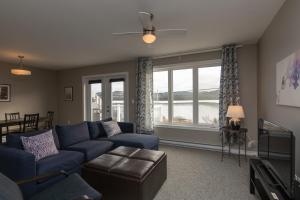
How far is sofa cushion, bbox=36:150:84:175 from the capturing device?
7.79ft

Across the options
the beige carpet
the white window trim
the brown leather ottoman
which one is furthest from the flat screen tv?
the white window trim

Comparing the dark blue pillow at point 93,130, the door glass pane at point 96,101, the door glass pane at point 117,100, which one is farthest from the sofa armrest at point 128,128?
the door glass pane at point 96,101

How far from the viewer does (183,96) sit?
5.04 metres

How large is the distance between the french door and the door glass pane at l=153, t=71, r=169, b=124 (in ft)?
3.50

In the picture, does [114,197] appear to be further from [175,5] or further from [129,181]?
[175,5]

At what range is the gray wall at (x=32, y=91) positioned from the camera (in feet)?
19.1

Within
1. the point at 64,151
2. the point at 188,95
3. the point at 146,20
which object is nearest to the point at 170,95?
the point at 188,95

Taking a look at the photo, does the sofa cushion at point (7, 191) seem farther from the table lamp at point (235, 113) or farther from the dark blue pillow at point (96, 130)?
the table lamp at point (235, 113)

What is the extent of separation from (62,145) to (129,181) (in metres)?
1.84

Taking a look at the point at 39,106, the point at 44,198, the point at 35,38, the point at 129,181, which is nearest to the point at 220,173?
the point at 129,181

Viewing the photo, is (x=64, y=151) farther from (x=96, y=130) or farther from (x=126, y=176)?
(x=126, y=176)

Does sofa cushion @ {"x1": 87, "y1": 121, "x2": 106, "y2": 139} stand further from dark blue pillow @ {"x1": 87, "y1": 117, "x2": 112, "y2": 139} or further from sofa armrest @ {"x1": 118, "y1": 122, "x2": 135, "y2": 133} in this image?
sofa armrest @ {"x1": 118, "y1": 122, "x2": 135, "y2": 133}

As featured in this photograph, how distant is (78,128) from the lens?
3.66 meters

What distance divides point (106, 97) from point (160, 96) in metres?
2.15
